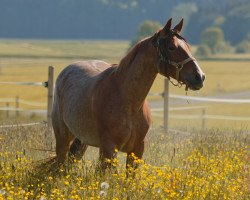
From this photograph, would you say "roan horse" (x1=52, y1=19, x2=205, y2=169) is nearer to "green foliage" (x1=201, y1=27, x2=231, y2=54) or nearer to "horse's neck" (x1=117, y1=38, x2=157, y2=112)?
"horse's neck" (x1=117, y1=38, x2=157, y2=112)

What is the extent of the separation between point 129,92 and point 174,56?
0.69 meters

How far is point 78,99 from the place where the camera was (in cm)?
902

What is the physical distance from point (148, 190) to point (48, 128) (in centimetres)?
591

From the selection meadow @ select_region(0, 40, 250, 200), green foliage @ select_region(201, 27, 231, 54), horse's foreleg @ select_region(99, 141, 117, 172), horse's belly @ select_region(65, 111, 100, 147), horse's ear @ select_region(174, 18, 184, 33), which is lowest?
meadow @ select_region(0, 40, 250, 200)

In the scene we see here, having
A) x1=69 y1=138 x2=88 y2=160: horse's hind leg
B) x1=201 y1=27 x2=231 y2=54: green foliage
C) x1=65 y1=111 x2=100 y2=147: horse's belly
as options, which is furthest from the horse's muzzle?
x1=201 y1=27 x2=231 y2=54: green foliage

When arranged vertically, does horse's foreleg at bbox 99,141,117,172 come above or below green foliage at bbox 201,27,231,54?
below

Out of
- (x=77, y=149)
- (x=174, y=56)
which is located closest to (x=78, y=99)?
(x=77, y=149)

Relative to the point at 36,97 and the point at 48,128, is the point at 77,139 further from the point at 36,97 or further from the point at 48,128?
the point at 36,97

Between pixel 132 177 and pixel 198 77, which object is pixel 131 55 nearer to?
pixel 198 77

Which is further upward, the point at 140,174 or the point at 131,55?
the point at 131,55

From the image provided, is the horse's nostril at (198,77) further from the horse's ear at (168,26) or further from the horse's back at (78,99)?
the horse's back at (78,99)

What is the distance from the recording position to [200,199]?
6.95 m

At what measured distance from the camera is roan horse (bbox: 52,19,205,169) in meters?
7.89

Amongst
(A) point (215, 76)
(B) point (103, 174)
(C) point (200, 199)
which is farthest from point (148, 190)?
(A) point (215, 76)
